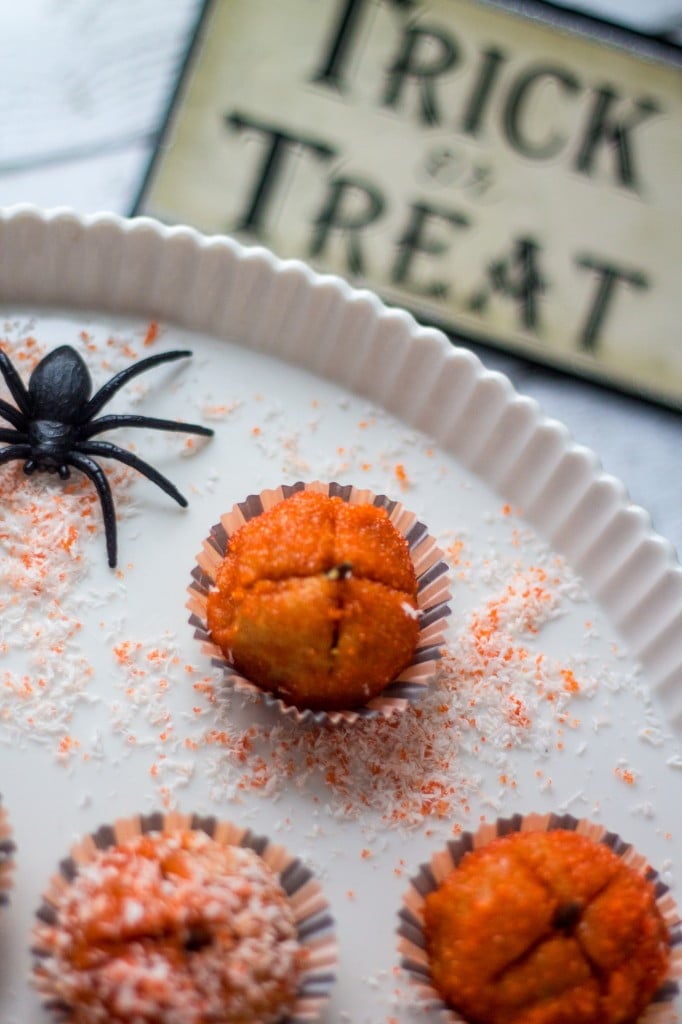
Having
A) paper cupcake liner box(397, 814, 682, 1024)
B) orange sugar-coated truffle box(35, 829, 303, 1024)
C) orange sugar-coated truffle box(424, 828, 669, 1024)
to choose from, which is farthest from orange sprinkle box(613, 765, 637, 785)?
orange sugar-coated truffle box(35, 829, 303, 1024)

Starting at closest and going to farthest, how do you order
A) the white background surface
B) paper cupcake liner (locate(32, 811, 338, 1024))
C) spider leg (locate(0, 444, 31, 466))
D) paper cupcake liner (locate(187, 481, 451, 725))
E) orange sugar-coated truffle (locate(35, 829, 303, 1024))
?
1. orange sugar-coated truffle (locate(35, 829, 303, 1024))
2. paper cupcake liner (locate(32, 811, 338, 1024))
3. paper cupcake liner (locate(187, 481, 451, 725))
4. spider leg (locate(0, 444, 31, 466))
5. the white background surface

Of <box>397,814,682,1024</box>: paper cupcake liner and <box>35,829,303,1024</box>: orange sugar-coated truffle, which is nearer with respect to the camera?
<box>35,829,303,1024</box>: orange sugar-coated truffle

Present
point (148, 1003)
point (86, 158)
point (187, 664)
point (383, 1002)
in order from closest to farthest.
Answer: point (148, 1003) < point (383, 1002) < point (187, 664) < point (86, 158)

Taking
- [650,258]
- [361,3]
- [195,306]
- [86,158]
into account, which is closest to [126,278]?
[195,306]

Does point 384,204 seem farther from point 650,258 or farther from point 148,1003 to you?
point 148,1003

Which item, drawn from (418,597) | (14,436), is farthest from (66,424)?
(418,597)

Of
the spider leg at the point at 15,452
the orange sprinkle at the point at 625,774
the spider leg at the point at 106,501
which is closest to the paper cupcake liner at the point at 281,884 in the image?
the spider leg at the point at 106,501

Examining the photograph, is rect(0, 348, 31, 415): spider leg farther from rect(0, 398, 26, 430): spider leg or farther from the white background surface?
the white background surface

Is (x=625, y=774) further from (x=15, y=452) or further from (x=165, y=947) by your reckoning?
(x=15, y=452)
